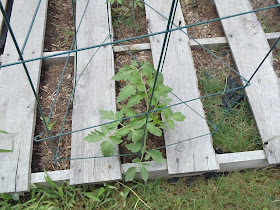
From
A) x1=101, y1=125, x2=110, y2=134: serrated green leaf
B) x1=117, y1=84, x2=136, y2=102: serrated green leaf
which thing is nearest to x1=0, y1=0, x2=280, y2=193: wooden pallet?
x1=101, y1=125, x2=110, y2=134: serrated green leaf

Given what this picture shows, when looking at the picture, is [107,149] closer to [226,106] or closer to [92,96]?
[92,96]

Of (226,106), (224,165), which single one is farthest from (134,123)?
(226,106)

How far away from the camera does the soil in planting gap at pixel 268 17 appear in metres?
2.32

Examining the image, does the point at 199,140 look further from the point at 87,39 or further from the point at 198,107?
the point at 87,39

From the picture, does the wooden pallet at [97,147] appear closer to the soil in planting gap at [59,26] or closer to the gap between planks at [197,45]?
the gap between planks at [197,45]

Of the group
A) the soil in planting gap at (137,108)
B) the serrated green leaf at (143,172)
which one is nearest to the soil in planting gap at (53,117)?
the soil in planting gap at (137,108)

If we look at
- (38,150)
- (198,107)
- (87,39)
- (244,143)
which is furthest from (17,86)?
(244,143)

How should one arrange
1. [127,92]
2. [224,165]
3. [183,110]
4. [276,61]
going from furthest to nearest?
[276,61] < [183,110] < [224,165] < [127,92]

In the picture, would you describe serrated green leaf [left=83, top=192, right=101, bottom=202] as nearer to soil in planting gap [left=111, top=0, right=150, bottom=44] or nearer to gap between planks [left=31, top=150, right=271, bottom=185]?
gap between planks [left=31, top=150, right=271, bottom=185]

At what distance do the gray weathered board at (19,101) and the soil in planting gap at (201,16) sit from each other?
1.15 meters

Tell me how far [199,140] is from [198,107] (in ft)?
0.73

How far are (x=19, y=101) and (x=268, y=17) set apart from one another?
6.63 feet

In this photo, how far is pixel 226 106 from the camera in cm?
202

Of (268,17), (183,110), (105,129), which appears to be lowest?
(105,129)
